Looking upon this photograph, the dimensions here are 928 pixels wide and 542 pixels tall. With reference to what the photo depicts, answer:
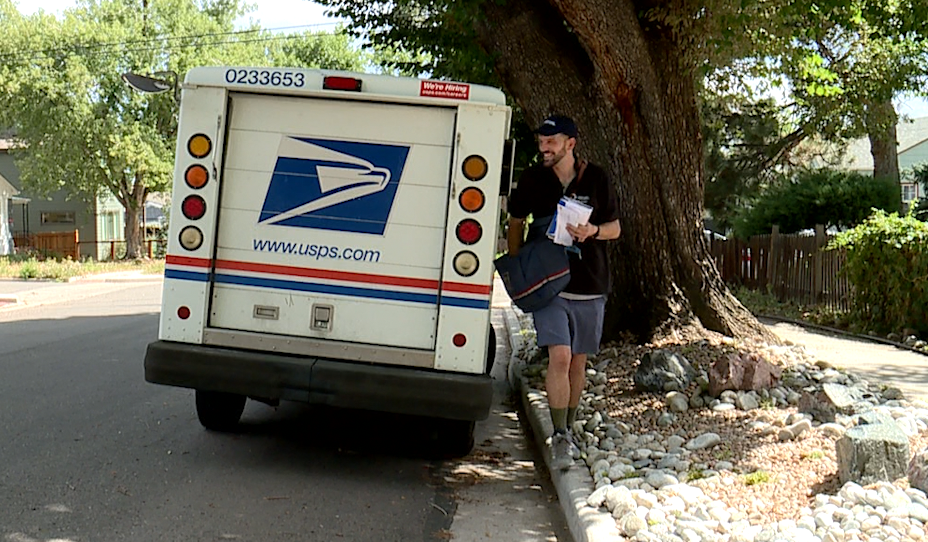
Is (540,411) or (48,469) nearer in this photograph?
(48,469)

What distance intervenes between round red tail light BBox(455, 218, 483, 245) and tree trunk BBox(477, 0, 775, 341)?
11.6 ft

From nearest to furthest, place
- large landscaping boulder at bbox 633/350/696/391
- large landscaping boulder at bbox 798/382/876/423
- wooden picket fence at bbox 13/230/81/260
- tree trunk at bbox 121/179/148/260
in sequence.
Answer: large landscaping boulder at bbox 798/382/876/423 < large landscaping boulder at bbox 633/350/696/391 < tree trunk at bbox 121/179/148/260 < wooden picket fence at bbox 13/230/81/260

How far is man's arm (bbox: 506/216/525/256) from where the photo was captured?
617 cm

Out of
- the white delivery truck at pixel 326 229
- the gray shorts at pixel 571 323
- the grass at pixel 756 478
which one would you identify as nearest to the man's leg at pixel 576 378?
the gray shorts at pixel 571 323

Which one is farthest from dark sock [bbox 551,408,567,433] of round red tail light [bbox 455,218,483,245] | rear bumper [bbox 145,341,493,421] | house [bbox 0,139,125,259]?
house [bbox 0,139,125,259]

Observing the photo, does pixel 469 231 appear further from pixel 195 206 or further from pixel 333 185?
pixel 195 206

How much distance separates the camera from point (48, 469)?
19.5 ft

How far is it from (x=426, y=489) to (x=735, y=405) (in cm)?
242

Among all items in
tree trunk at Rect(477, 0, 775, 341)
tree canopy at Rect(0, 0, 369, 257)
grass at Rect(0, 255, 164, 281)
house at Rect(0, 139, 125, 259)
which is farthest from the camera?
house at Rect(0, 139, 125, 259)

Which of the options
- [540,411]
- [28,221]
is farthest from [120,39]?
[540,411]

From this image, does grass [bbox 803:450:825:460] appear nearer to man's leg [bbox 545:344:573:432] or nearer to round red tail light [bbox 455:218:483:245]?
man's leg [bbox 545:344:573:432]

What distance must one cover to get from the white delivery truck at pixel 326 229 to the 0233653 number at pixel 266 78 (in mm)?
12

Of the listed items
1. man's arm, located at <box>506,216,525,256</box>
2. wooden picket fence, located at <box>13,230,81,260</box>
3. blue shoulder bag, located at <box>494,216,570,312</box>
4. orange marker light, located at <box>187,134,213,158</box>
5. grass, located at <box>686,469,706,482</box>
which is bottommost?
wooden picket fence, located at <box>13,230,81,260</box>

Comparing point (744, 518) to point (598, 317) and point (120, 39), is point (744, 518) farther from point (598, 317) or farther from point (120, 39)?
point (120, 39)
